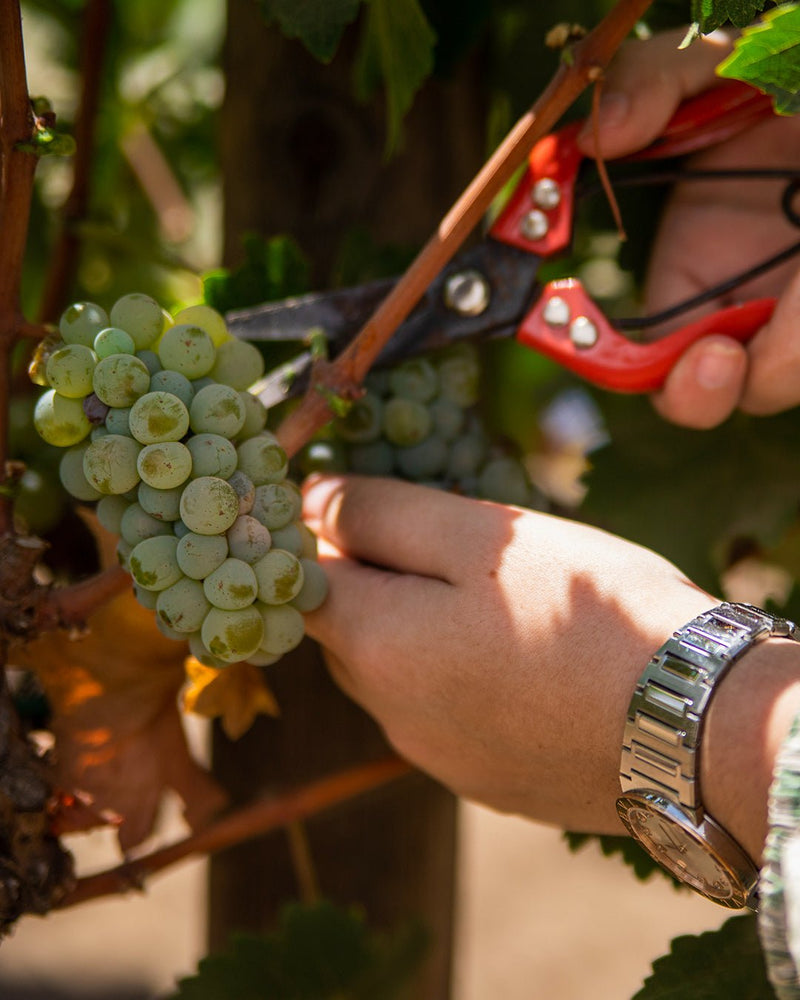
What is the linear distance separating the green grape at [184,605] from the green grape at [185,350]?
0.41ft

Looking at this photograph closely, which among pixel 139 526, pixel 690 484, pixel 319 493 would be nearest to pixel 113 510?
pixel 139 526

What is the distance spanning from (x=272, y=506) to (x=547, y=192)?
34 centimetres

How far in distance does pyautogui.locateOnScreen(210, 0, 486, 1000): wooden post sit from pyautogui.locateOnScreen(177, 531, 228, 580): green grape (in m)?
0.43

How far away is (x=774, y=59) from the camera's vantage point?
562mm

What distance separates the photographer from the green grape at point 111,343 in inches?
23.6

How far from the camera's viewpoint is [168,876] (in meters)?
2.23

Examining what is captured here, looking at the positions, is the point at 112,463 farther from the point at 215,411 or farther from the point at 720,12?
the point at 720,12

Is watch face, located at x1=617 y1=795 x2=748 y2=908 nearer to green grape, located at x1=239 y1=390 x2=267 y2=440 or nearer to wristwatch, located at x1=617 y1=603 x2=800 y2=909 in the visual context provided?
wristwatch, located at x1=617 y1=603 x2=800 y2=909

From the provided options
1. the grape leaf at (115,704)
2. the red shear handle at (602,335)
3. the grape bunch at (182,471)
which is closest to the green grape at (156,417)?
the grape bunch at (182,471)

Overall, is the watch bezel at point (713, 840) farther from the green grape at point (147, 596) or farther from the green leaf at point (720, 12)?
the green leaf at point (720, 12)

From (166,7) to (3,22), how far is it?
992mm

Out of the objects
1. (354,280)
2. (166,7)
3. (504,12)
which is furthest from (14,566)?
(166,7)

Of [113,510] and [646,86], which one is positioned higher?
[646,86]

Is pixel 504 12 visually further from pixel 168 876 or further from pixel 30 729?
pixel 168 876
